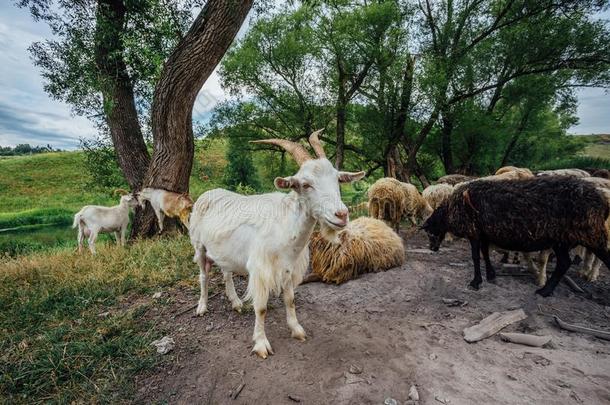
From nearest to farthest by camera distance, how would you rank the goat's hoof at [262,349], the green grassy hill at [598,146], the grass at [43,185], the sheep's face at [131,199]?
1. the goat's hoof at [262,349]
2. the sheep's face at [131,199]
3. the green grassy hill at [598,146]
4. the grass at [43,185]

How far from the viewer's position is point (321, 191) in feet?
8.48

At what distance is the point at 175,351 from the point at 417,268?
4.03m

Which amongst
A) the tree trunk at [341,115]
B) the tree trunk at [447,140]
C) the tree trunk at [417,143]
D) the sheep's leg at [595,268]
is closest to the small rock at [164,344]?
the sheep's leg at [595,268]

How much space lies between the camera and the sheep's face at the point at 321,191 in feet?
8.16

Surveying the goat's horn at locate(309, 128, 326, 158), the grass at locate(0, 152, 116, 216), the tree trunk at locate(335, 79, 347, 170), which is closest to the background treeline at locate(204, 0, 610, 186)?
the tree trunk at locate(335, 79, 347, 170)

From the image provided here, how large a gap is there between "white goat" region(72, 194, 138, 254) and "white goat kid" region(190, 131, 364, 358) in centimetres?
502

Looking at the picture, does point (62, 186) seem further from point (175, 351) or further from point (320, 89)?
point (175, 351)

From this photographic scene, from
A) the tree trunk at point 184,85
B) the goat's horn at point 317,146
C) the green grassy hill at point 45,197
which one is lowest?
the green grassy hill at point 45,197

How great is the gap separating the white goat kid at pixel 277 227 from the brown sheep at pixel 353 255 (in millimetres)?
1479

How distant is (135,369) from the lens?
2.71 metres

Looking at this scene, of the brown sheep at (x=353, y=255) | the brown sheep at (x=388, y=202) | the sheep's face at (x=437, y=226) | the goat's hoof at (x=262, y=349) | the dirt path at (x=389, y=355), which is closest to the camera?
the dirt path at (x=389, y=355)

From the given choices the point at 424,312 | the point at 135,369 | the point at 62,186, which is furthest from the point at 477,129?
the point at 62,186

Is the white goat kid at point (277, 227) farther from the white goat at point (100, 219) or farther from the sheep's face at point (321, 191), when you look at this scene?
the white goat at point (100, 219)

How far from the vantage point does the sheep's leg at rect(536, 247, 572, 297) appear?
3.88 m
